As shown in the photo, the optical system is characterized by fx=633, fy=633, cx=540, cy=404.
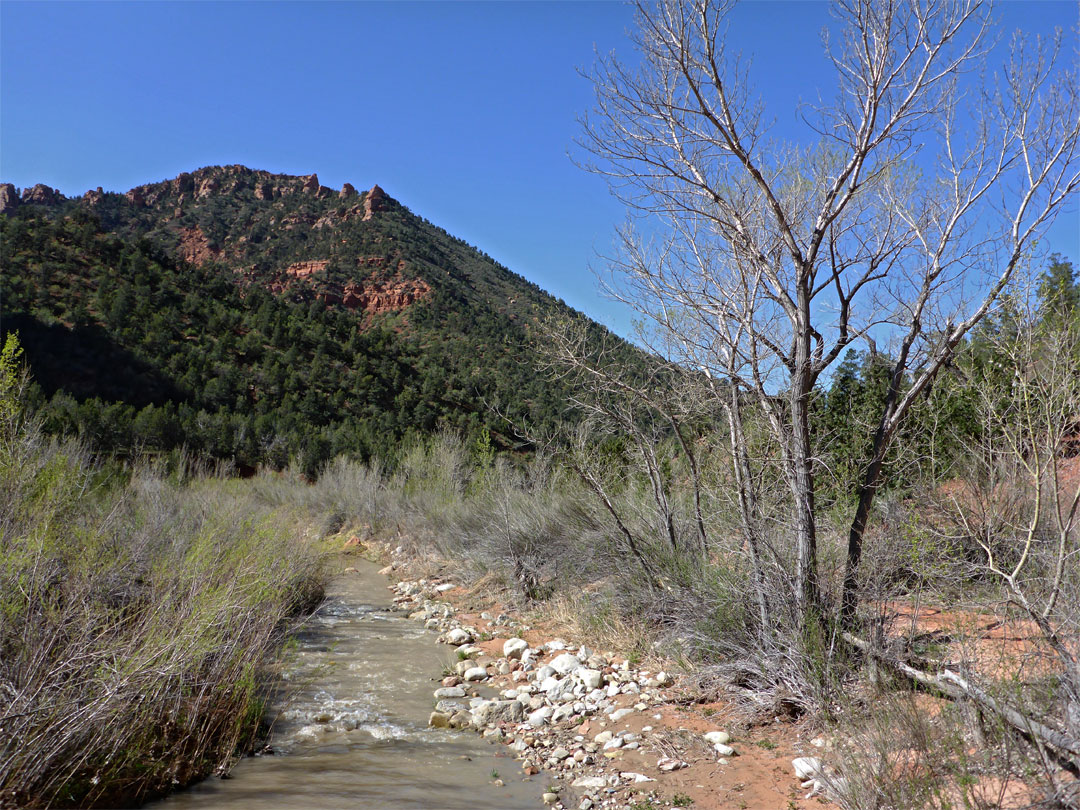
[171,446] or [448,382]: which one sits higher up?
[448,382]

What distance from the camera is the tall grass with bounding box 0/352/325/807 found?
11.5ft

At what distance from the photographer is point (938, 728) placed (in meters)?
3.41

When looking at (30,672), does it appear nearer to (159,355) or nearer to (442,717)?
(442,717)

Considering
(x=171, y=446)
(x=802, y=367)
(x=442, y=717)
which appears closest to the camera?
(x=802, y=367)

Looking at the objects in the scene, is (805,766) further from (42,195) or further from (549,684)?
(42,195)

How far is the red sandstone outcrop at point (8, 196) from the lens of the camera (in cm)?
6988

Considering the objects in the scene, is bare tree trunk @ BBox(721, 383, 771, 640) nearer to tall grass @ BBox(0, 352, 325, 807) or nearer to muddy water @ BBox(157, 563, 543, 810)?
muddy water @ BBox(157, 563, 543, 810)

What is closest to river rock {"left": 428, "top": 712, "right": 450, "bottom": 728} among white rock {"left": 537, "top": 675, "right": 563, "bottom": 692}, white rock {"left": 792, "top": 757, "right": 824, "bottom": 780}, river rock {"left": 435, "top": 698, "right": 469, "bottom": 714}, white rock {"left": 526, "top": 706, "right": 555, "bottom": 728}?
river rock {"left": 435, "top": 698, "right": 469, "bottom": 714}

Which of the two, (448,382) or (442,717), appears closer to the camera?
(442,717)

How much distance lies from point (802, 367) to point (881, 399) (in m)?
8.39

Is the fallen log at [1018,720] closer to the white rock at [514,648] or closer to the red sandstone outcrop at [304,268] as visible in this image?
the white rock at [514,648]

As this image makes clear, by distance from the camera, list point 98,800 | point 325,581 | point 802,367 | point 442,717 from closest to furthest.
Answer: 1. point 98,800
2. point 802,367
3. point 442,717
4. point 325,581

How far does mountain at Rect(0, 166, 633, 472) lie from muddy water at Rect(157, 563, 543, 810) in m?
10.0

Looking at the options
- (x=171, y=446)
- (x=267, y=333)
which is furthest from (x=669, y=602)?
(x=267, y=333)
